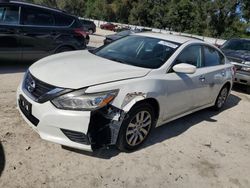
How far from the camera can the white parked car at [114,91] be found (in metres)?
3.44

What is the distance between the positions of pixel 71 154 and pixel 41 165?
0.42 meters

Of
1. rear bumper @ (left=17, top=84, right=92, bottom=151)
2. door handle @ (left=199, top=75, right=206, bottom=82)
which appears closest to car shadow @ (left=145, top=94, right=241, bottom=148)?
door handle @ (left=199, top=75, right=206, bottom=82)

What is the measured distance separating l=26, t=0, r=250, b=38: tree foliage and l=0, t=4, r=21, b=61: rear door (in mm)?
48559

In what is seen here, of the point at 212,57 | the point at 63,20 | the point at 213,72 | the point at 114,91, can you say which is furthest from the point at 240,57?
the point at 114,91

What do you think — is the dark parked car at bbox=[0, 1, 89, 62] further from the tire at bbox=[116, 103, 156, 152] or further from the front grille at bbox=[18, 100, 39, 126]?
the tire at bbox=[116, 103, 156, 152]

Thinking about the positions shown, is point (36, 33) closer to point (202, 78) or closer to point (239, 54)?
point (202, 78)

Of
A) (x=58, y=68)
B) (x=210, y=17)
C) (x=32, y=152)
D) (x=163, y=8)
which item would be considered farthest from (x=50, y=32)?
(x=163, y=8)

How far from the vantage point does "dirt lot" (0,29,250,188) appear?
335 centimetres

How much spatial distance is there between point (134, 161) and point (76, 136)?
0.88m

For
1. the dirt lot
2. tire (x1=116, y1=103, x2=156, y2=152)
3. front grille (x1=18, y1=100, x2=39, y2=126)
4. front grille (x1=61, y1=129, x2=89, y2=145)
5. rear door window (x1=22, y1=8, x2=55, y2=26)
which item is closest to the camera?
the dirt lot

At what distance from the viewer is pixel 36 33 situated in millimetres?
7551

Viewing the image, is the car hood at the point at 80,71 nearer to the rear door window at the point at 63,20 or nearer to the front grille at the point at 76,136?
the front grille at the point at 76,136

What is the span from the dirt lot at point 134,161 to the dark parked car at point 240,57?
3.55 meters

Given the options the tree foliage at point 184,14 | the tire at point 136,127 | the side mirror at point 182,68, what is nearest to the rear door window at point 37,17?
the side mirror at point 182,68
